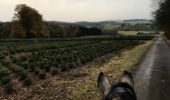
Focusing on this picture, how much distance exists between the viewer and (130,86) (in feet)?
10.2

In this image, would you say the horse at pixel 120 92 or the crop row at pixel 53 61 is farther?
the crop row at pixel 53 61

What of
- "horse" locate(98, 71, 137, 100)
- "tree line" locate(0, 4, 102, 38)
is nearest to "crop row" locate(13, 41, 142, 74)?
"horse" locate(98, 71, 137, 100)

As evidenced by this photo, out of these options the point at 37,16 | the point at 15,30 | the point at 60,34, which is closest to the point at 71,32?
the point at 60,34

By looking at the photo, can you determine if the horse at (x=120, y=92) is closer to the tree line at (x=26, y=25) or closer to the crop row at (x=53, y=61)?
the crop row at (x=53, y=61)

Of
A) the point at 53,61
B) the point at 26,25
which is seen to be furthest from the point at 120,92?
the point at 26,25

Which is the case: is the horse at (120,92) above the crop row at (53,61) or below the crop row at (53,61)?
above

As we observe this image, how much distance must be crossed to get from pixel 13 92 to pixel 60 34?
10528 centimetres

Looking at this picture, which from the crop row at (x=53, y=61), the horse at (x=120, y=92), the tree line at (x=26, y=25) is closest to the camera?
the horse at (x=120, y=92)

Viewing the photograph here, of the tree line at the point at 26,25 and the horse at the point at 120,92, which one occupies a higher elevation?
the horse at the point at 120,92

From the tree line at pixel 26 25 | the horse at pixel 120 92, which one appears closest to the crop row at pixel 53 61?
the horse at pixel 120 92

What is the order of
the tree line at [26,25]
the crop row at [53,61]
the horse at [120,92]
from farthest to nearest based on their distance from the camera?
the tree line at [26,25]
the crop row at [53,61]
the horse at [120,92]

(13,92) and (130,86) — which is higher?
(130,86)

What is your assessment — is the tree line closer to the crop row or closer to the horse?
the crop row

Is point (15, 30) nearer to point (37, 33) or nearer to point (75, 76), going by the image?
point (37, 33)
